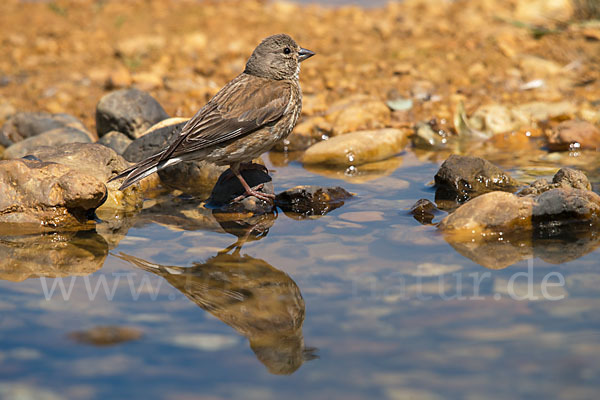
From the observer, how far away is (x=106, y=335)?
3.28 meters

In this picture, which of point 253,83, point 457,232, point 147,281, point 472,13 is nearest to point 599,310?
point 457,232

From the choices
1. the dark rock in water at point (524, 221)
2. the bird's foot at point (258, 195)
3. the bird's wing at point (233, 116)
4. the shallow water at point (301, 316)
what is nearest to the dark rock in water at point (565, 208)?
the dark rock in water at point (524, 221)

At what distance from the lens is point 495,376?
9.27ft

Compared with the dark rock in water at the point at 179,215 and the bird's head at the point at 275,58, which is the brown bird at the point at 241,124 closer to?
the bird's head at the point at 275,58

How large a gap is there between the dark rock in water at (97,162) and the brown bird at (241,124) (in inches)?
20.4

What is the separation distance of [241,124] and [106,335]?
8.35 ft

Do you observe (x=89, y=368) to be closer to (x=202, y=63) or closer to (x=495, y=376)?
(x=495, y=376)

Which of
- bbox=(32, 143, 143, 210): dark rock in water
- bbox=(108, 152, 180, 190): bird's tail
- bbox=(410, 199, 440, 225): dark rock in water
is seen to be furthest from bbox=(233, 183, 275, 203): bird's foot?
bbox=(410, 199, 440, 225): dark rock in water

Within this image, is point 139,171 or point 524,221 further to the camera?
point 139,171

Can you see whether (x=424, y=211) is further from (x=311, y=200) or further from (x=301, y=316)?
(x=301, y=316)

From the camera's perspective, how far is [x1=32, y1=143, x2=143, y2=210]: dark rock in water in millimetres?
5664

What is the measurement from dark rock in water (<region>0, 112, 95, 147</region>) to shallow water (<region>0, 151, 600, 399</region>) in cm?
276

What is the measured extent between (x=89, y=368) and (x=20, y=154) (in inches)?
164

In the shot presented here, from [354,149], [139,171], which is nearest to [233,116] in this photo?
[139,171]
